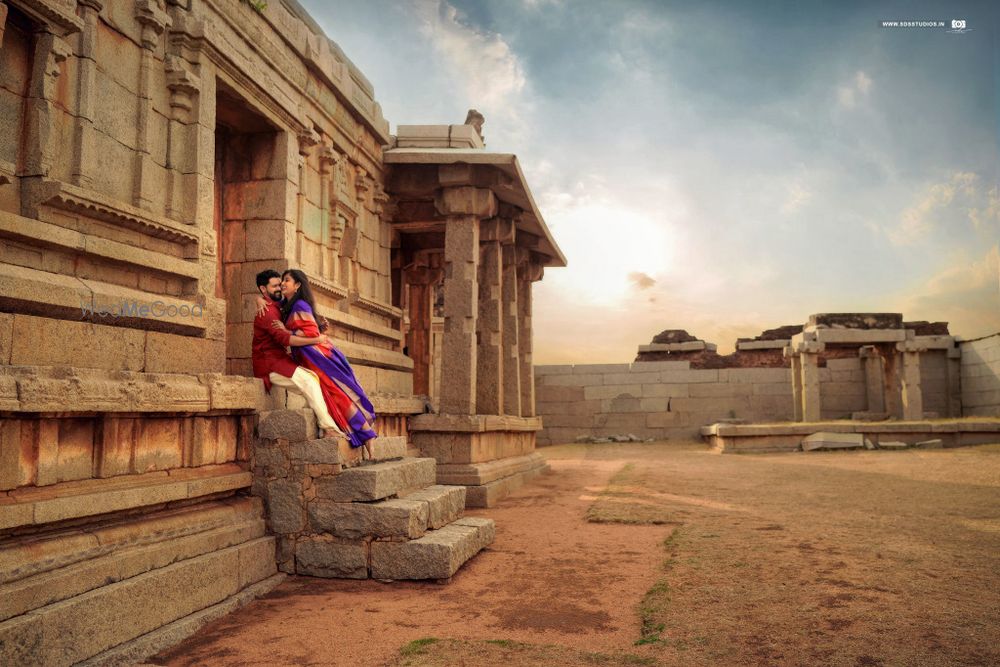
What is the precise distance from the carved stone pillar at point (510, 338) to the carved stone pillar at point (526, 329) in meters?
0.80

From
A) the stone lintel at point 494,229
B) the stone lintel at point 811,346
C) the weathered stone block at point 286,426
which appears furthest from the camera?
the stone lintel at point 811,346

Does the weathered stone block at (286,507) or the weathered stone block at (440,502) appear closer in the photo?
the weathered stone block at (286,507)

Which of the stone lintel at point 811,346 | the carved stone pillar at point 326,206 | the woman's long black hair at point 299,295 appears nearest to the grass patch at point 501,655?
the woman's long black hair at point 299,295

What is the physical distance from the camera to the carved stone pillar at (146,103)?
193 inches

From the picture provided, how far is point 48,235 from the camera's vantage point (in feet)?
13.0

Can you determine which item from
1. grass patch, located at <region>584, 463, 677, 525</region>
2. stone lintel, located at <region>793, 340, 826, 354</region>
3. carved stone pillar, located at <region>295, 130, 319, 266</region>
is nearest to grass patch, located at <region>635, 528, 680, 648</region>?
grass patch, located at <region>584, 463, 677, 525</region>

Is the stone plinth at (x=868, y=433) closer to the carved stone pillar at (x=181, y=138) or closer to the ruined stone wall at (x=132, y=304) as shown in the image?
the ruined stone wall at (x=132, y=304)

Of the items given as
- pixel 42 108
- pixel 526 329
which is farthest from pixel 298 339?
pixel 526 329

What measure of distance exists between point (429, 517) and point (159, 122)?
3.60m

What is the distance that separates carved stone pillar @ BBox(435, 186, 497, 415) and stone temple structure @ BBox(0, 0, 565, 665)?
2.73 ft

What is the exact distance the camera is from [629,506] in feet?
25.2

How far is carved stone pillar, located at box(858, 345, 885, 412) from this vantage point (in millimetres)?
19250

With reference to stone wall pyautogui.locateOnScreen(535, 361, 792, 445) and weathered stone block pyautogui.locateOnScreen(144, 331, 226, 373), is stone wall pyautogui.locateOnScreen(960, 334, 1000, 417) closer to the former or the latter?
stone wall pyautogui.locateOnScreen(535, 361, 792, 445)

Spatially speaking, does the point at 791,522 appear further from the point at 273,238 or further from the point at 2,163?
the point at 2,163
